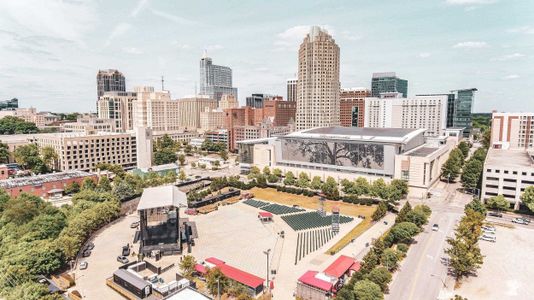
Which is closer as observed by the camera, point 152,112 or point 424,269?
point 424,269

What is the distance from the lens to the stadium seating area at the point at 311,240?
53.8 metres

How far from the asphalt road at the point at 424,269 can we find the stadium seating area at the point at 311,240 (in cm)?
1409

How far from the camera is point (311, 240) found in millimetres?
58719

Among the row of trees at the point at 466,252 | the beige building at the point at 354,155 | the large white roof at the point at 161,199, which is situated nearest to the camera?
the row of trees at the point at 466,252

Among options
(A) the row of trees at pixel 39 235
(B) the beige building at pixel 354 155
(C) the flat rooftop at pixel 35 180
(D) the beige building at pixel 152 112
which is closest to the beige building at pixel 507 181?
(B) the beige building at pixel 354 155

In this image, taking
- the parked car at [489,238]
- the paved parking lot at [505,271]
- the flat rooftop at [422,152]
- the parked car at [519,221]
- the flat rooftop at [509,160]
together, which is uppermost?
the flat rooftop at [422,152]

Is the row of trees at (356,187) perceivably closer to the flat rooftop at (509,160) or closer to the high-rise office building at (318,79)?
the flat rooftop at (509,160)

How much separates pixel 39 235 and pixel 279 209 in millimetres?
46902

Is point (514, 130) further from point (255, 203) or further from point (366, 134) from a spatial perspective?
point (255, 203)

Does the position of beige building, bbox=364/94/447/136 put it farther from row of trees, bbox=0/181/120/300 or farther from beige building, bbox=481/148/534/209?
row of trees, bbox=0/181/120/300

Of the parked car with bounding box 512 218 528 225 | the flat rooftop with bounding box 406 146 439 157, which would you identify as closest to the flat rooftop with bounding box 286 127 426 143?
the flat rooftop with bounding box 406 146 439 157

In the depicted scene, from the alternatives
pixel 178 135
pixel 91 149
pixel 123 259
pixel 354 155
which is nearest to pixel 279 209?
pixel 354 155

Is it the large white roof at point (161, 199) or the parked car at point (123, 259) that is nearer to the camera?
the parked car at point (123, 259)

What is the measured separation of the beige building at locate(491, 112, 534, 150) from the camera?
135 m
